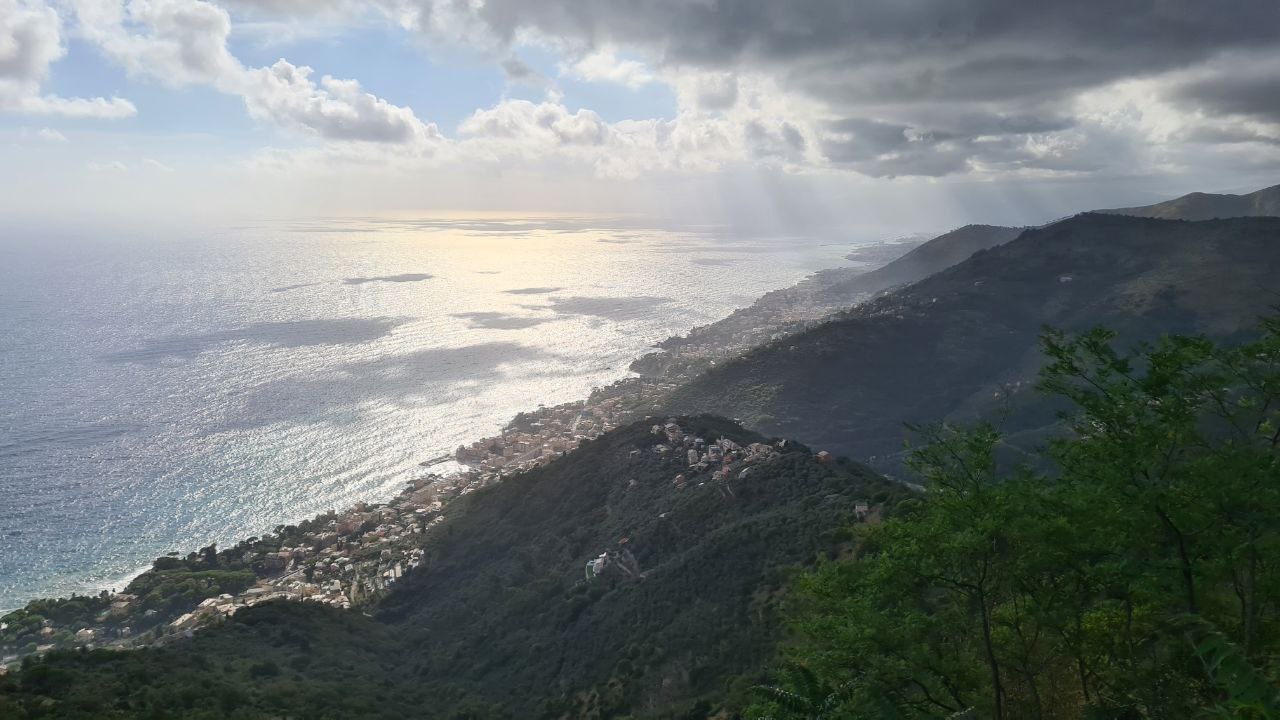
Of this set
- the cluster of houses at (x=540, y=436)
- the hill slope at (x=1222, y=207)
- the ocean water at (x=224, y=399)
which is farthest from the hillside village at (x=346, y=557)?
the hill slope at (x=1222, y=207)

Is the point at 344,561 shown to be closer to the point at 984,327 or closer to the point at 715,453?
the point at 715,453

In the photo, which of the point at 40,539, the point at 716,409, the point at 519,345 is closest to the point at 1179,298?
the point at 716,409

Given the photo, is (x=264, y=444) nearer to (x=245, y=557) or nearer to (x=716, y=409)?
(x=245, y=557)

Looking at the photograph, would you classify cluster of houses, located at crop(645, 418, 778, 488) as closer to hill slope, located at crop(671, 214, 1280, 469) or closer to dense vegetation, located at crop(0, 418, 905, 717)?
dense vegetation, located at crop(0, 418, 905, 717)

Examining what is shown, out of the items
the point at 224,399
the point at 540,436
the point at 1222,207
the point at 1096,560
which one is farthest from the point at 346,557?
the point at 1222,207

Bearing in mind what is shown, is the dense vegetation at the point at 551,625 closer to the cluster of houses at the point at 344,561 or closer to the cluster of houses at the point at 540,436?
the cluster of houses at the point at 344,561

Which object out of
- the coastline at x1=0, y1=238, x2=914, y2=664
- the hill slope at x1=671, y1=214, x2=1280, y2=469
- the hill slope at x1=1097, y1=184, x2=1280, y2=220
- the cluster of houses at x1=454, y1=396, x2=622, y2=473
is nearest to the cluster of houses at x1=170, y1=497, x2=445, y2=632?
the coastline at x1=0, y1=238, x2=914, y2=664
